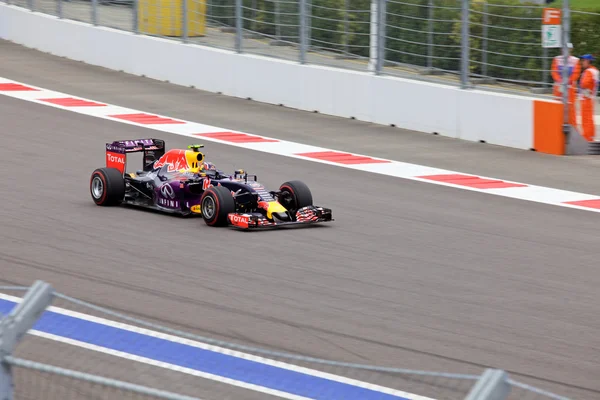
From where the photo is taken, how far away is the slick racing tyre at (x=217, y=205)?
399 inches

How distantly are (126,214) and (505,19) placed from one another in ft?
24.4

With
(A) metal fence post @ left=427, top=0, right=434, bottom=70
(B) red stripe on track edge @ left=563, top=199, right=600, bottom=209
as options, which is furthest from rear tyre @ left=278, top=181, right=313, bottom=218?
(A) metal fence post @ left=427, top=0, right=434, bottom=70

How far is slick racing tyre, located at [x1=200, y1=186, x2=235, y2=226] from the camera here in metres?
10.1

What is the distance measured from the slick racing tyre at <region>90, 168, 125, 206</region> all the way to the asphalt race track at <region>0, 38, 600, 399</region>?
0.44ft

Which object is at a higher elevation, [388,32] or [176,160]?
[388,32]

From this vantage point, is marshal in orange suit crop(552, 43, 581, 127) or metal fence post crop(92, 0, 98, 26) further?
metal fence post crop(92, 0, 98, 26)

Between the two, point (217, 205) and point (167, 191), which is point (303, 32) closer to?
point (167, 191)

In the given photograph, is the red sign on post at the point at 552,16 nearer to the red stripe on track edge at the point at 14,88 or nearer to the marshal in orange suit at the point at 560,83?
the marshal in orange suit at the point at 560,83

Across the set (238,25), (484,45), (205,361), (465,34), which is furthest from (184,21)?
(205,361)

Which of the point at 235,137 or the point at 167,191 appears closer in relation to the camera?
the point at 167,191

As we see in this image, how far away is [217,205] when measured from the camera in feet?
33.3

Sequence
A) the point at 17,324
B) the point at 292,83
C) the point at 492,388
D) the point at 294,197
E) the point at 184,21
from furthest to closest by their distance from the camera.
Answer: the point at 184,21
the point at 292,83
the point at 294,197
the point at 17,324
the point at 492,388

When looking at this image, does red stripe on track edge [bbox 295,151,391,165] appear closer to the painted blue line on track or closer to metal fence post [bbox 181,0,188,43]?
metal fence post [bbox 181,0,188,43]

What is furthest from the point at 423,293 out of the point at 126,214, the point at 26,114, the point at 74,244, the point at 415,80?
the point at 26,114
